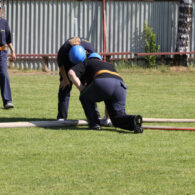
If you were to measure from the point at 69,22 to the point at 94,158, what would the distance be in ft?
47.8

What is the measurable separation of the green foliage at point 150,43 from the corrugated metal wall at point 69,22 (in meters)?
0.35

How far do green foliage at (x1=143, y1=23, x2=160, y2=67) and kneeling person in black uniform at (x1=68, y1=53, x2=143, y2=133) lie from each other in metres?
12.4


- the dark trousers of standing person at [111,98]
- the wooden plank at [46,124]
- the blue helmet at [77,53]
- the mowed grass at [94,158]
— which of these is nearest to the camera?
the mowed grass at [94,158]

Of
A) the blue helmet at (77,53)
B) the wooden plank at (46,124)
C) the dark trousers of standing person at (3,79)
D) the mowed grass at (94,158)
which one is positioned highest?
the blue helmet at (77,53)

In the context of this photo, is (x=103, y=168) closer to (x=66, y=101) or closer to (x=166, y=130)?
(x=166, y=130)

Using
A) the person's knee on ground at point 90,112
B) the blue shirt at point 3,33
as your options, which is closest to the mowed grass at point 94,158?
the person's knee on ground at point 90,112

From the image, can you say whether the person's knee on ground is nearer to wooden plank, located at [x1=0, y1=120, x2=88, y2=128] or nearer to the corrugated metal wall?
wooden plank, located at [x1=0, y1=120, x2=88, y2=128]

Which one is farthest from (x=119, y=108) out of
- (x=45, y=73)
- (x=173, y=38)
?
(x=173, y=38)

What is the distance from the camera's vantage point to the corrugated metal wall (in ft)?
68.8

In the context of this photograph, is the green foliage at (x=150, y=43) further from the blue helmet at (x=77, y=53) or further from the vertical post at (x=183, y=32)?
the blue helmet at (x=77, y=53)

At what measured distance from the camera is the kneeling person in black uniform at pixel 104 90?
8.64m

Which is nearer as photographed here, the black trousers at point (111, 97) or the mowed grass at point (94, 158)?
the mowed grass at point (94, 158)

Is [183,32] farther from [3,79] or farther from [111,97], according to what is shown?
[111,97]

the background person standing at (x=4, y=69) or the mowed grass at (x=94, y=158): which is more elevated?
the background person standing at (x=4, y=69)
